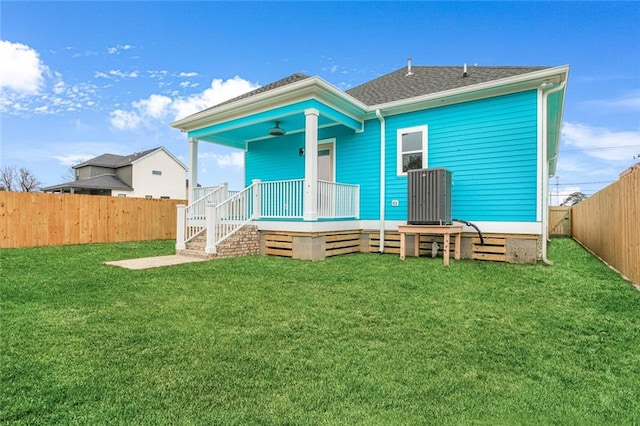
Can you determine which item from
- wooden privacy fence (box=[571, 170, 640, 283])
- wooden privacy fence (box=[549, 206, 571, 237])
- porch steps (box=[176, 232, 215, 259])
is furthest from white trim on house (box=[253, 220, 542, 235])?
wooden privacy fence (box=[549, 206, 571, 237])

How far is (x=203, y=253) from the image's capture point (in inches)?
288

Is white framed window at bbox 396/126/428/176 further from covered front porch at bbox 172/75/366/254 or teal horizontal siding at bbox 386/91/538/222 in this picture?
covered front porch at bbox 172/75/366/254

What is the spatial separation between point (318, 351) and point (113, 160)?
32.4 metres

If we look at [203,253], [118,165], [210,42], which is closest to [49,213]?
[203,253]

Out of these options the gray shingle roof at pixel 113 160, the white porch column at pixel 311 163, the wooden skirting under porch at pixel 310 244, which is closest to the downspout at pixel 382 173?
the wooden skirting under porch at pixel 310 244

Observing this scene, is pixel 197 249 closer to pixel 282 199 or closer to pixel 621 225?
pixel 282 199

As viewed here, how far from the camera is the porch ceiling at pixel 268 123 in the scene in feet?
24.2

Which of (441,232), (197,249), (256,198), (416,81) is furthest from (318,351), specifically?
(416,81)

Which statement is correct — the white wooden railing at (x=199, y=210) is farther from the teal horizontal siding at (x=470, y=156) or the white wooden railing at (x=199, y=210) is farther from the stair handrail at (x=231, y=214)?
the teal horizontal siding at (x=470, y=156)

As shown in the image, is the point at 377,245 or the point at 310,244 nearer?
the point at 310,244

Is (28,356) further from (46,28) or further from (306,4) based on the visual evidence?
(46,28)

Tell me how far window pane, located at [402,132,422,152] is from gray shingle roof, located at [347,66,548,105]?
2.86 feet

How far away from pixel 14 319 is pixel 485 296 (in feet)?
16.8

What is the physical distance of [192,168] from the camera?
30.5 feet
